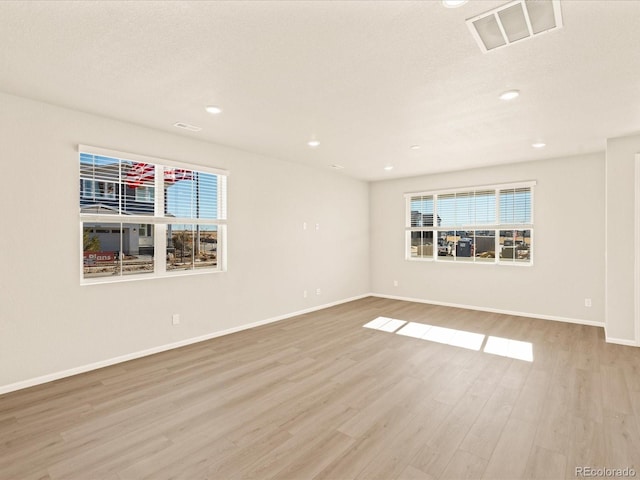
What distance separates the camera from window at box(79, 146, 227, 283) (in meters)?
3.59

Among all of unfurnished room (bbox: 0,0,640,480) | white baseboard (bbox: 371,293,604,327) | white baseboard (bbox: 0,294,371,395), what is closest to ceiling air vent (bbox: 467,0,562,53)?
unfurnished room (bbox: 0,0,640,480)

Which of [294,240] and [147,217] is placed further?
[294,240]

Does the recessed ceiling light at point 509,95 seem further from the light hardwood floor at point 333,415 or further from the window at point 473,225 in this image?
the window at point 473,225

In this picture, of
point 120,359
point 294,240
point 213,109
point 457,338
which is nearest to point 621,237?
point 457,338

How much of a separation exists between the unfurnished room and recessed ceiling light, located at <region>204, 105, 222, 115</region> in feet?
0.12

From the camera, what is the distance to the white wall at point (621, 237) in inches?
166

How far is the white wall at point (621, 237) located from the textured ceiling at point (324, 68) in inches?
12.7

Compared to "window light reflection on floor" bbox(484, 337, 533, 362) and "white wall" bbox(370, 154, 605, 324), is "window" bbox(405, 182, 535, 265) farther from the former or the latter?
"window light reflection on floor" bbox(484, 337, 533, 362)

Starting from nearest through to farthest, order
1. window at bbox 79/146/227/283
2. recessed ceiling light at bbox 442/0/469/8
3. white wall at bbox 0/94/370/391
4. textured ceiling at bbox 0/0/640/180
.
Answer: recessed ceiling light at bbox 442/0/469/8 < textured ceiling at bbox 0/0/640/180 < white wall at bbox 0/94/370/391 < window at bbox 79/146/227/283

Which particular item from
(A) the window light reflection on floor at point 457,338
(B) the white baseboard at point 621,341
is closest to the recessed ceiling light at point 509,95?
(A) the window light reflection on floor at point 457,338

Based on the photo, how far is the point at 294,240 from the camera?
5.82 m

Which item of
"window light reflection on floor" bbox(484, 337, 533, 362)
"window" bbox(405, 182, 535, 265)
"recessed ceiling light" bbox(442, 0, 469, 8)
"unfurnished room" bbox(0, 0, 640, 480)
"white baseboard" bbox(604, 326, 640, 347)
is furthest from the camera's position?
"window" bbox(405, 182, 535, 265)

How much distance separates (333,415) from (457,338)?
8.64 ft

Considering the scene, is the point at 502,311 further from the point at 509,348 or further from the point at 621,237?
the point at 621,237
